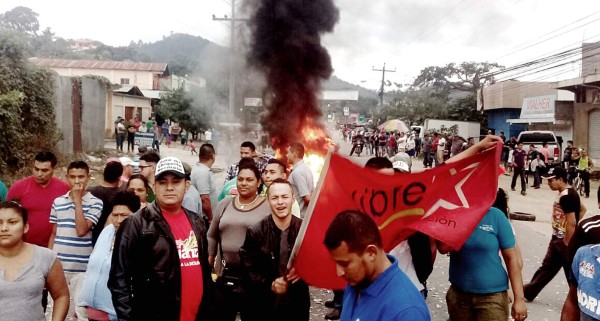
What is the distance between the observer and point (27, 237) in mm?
4969

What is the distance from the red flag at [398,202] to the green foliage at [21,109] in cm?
1120

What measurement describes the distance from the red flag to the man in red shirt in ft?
9.60

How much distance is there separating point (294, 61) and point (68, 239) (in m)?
17.0

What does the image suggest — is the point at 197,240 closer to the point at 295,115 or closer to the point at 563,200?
the point at 563,200

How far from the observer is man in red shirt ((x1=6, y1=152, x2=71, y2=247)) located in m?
4.99

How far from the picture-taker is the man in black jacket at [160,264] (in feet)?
10.9

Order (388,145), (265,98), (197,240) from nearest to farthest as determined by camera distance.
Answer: (197,240), (265,98), (388,145)

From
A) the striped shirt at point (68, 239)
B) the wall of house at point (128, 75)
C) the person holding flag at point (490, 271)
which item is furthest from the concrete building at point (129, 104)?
the person holding flag at point (490, 271)

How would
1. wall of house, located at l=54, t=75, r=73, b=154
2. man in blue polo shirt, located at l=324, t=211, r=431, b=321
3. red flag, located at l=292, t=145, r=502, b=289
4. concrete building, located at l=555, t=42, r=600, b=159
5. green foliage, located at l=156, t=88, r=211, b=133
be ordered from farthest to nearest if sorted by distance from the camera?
green foliage, located at l=156, t=88, r=211, b=133 < concrete building, located at l=555, t=42, r=600, b=159 < wall of house, located at l=54, t=75, r=73, b=154 < red flag, located at l=292, t=145, r=502, b=289 < man in blue polo shirt, located at l=324, t=211, r=431, b=321

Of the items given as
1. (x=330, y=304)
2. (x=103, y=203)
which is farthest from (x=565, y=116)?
(x=103, y=203)

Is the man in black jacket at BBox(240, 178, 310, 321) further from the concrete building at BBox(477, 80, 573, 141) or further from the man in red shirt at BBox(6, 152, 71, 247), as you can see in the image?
Answer: the concrete building at BBox(477, 80, 573, 141)

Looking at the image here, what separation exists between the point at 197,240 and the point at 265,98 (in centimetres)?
1828

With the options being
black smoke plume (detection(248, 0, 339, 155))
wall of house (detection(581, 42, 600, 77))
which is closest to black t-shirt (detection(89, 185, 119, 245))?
black smoke plume (detection(248, 0, 339, 155))

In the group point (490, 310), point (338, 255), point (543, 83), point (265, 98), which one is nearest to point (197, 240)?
point (338, 255)
